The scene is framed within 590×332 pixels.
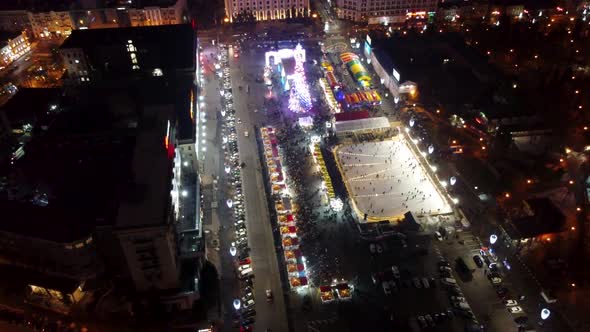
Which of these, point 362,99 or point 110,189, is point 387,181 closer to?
point 362,99

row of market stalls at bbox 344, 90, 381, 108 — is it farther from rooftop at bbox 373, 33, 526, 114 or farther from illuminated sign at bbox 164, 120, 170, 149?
illuminated sign at bbox 164, 120, 170, 149

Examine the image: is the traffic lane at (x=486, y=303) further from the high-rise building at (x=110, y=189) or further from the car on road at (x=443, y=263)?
the high-rise building at (x=110, y=189)

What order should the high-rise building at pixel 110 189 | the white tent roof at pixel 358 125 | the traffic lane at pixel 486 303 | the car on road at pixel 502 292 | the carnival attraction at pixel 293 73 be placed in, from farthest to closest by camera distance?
the carnival attraction at pixel 293 73, the white tent roof at pixel 358 125, the car on road at pixel 502 292, the high-rise building at pixel 110 189, the traffic lane at pixel 486 303

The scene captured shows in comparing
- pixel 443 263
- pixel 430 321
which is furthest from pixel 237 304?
pixel 443 263

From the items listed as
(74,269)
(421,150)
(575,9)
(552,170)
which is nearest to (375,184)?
(421,150)

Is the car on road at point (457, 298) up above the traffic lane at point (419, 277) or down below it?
below

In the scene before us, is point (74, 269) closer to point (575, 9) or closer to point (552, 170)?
point (552, 170)

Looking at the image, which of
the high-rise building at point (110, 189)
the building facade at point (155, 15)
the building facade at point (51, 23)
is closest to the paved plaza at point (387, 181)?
the high-rise building at point (110, 189)
